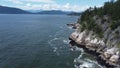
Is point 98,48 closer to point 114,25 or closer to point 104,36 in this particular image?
point 104,36

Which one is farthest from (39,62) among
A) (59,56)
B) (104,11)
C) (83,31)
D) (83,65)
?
(104,11)

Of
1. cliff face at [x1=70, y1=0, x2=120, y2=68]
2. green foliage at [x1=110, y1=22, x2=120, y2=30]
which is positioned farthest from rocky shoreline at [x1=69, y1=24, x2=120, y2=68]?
green foliage at [x1=110, y1=22, x2=120, y2=30]

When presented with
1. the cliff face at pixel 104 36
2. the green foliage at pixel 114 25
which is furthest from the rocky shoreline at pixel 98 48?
the green foliage at pixel 114 25

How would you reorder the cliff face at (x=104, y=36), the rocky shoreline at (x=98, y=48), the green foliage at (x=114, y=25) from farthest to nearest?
the green foliage at (x=114, y=25) < the cliff face at (x=104, y=36) < the rocky shoreline at (x=98, y=48)

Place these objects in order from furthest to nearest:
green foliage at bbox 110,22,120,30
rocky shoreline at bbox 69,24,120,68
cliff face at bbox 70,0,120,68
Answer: green foliage at bbox 110,22,120,30, cliff face at bbox 70,0,120,68, rocky shoreline at bbox 69,24,120,68

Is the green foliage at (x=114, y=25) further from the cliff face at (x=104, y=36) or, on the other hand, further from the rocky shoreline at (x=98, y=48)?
the rocky shoreline at (x=98, y=48)

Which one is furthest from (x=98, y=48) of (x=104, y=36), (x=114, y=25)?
(x=114, y=25)

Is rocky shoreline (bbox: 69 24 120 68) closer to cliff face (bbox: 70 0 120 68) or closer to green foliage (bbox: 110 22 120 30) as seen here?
cliff face (bbox: 70 0 120 68)

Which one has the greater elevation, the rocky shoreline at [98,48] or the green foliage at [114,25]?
the green foliage at [114,25]

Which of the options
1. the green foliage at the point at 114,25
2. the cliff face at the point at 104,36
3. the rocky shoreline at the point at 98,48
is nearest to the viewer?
the rocky shoreline at the point at 98,48
